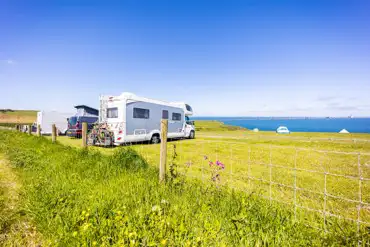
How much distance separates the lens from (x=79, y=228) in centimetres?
233

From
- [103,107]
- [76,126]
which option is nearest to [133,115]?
[103,107]

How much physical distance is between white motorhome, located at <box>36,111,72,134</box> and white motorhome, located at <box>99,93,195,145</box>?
13535 millimetres

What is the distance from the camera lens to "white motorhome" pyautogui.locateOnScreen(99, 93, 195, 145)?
11.8 meters

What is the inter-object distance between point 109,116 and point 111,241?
1129cm

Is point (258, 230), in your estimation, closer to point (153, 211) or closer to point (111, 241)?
point (153, 211)

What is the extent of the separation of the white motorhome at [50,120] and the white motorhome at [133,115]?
44.4 feet

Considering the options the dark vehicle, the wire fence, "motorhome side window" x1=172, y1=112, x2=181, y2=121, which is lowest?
the wire fence

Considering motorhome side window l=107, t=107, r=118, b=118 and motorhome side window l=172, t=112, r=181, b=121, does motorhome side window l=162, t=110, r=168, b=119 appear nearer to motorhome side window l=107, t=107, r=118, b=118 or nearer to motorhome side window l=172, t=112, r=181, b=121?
motorhome side window l=172, t=112, r=181, b=121

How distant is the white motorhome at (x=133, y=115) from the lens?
464 inches

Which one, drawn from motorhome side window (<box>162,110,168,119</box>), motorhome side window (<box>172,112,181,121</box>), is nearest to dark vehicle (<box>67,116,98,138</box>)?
motorhome side window (<box>162,110,168,119</box>)

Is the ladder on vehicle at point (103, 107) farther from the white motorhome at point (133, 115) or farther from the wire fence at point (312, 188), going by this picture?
the wire fence at point (312, 188)

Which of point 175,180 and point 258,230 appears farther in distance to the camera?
point 175,180

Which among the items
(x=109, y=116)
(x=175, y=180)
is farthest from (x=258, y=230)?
(x=109, y=116)

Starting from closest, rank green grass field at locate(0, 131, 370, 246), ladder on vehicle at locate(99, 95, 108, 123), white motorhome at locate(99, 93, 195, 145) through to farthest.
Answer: green grass field at locate(0, 131, 370, 246), white motorhome at locate(99, 93, 195, 145), ladder on vehicle at locate(99, 95, 108, 123)
